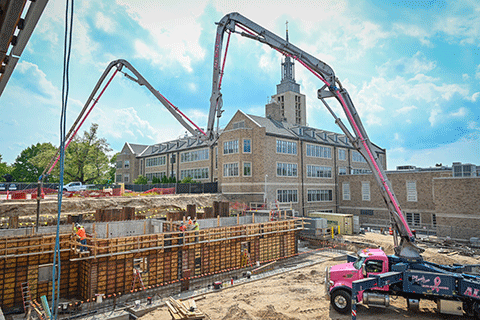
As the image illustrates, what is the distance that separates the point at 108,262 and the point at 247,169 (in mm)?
26587

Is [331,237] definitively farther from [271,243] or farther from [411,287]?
[411,287]

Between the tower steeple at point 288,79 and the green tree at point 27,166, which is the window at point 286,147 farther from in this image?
the green tree at point 27,166

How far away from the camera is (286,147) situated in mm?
43250

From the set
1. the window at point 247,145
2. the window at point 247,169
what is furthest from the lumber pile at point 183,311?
the window at point 247,145

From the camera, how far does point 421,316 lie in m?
13.2

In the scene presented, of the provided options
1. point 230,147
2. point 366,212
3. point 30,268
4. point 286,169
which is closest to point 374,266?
point 30,268

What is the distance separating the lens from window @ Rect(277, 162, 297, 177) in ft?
137

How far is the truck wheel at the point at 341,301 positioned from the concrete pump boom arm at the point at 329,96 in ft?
13.1

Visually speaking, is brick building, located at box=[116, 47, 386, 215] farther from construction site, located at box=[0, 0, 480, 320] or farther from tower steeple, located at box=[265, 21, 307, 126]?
tower steeple, located at box=[265, 21, 307, 126]

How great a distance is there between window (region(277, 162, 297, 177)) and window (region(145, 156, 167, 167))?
29.3 meters

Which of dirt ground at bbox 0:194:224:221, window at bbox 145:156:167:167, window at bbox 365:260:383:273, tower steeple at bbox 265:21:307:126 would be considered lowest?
window at bbox 365:260:383:273

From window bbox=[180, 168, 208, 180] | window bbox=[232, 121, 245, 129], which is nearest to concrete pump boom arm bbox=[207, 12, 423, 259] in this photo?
window bbox=[232, 121, 245, 129]

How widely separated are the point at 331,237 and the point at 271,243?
9.92m

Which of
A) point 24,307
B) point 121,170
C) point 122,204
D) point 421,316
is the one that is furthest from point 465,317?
point 121,170
